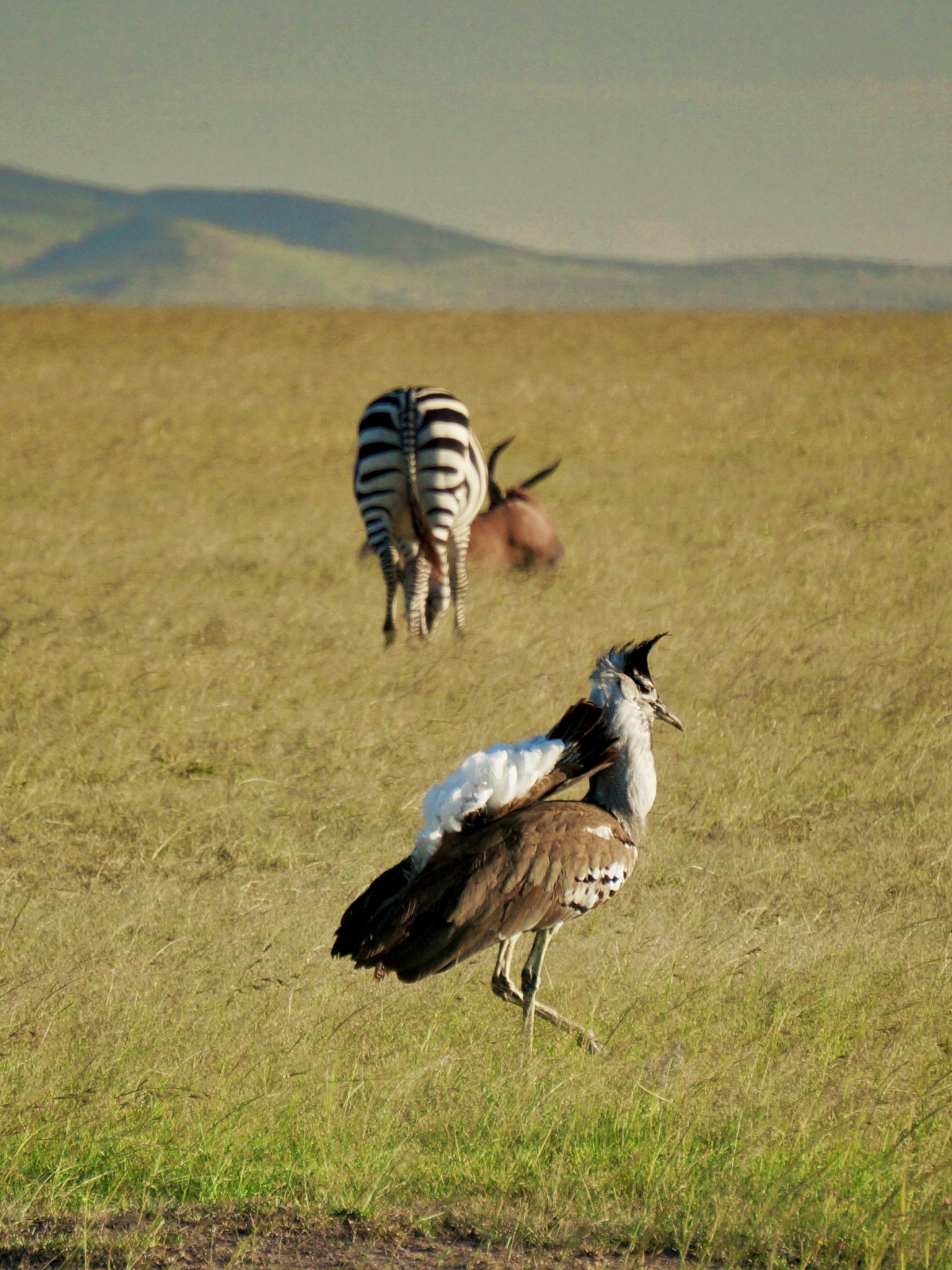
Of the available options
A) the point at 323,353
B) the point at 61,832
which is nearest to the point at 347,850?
the point at 61,832

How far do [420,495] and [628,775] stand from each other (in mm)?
6771

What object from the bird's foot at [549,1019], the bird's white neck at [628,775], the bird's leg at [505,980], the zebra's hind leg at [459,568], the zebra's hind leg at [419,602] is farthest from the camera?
the zebra's hind leg at [459,568]

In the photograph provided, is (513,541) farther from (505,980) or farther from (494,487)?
(505,980)

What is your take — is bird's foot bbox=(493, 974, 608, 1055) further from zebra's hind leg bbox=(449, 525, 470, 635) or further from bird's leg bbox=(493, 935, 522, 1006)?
zebra's hind leg bbox=(449, 525, 470, 635)

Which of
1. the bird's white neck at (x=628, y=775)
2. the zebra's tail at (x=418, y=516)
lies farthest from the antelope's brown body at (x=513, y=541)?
the bird's white neck at (x=628, y=775)

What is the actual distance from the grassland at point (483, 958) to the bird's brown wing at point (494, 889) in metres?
0.36

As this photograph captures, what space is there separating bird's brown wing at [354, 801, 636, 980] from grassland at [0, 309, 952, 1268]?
0.36 meters

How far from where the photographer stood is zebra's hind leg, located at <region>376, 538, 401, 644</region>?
A: 10383 mm

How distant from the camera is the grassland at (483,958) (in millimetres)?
3430

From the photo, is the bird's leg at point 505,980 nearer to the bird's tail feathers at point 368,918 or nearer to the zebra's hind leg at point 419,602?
the bird's tail feathers at point 368,918

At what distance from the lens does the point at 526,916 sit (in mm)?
4102

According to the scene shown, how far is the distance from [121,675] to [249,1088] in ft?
16.4

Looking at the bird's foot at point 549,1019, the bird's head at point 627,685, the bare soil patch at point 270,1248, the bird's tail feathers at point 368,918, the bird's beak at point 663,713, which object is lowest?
the bare soil patch at point 270,1248

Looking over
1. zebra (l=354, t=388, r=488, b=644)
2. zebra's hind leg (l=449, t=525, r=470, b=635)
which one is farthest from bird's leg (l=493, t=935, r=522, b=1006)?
zebra's hind leg (l=449, t=525, r=470, b=635)
